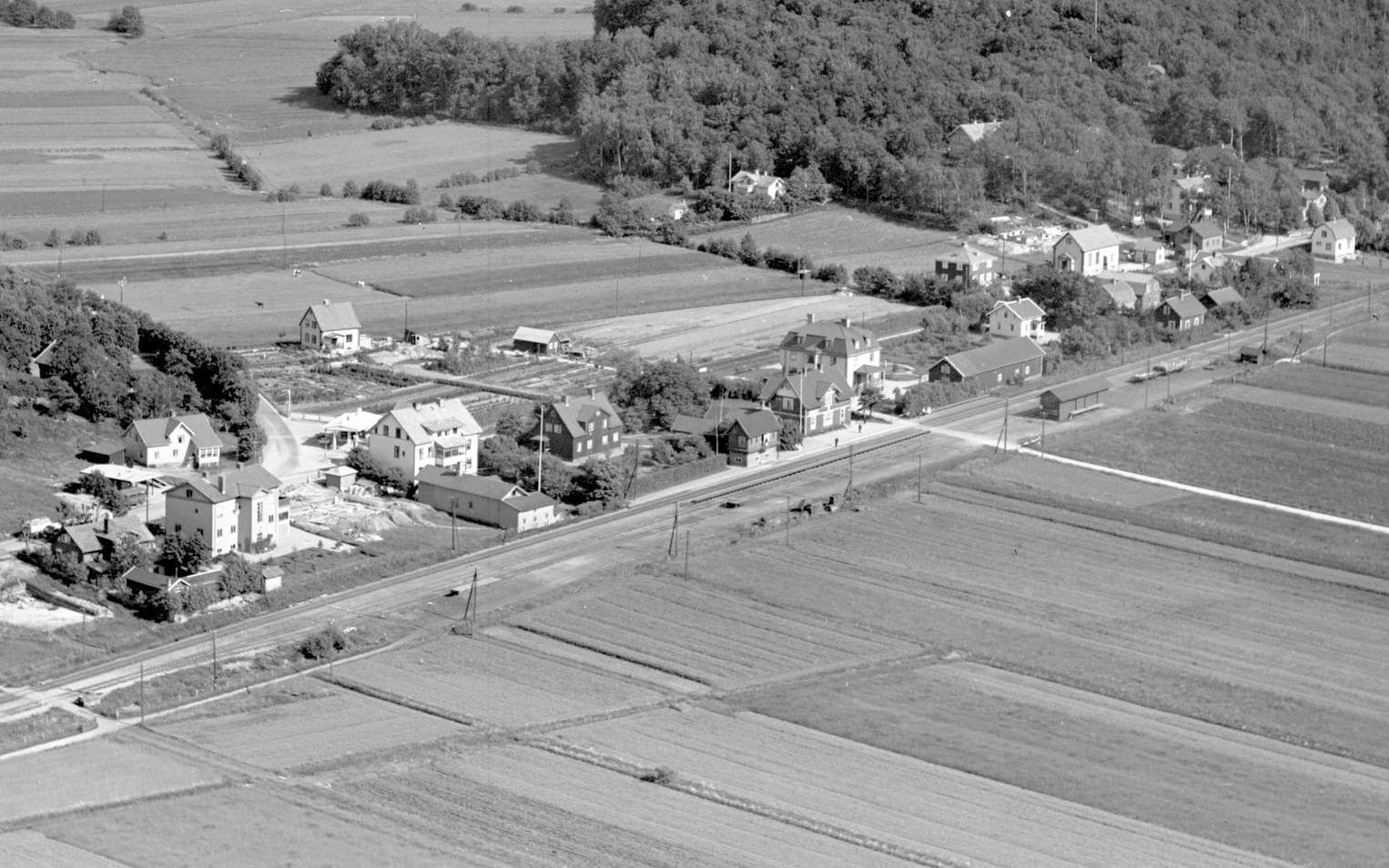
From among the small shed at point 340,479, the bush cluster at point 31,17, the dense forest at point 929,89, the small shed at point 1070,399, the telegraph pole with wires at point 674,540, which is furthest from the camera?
the bush cluster at point 31,17

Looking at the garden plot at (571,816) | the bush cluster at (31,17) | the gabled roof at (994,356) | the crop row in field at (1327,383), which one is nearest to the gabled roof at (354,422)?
the gabled roof at (994,356)

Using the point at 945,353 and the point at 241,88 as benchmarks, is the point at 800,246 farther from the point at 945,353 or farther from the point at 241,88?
the point at 241,88

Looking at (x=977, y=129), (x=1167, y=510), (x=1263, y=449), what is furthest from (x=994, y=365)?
(x=977, y=129)

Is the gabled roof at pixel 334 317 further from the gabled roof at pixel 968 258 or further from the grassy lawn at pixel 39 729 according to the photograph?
the grassy lawn at pixel 39 729

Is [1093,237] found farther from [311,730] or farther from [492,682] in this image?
[311,730]

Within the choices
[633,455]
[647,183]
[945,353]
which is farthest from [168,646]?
→ [647,183]

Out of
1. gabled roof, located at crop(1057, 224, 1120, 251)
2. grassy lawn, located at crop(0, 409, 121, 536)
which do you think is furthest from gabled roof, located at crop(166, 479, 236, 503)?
gabled roof, located at crop(1057, 224, 1120, 251)
